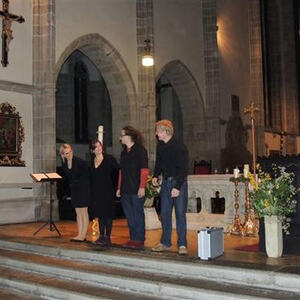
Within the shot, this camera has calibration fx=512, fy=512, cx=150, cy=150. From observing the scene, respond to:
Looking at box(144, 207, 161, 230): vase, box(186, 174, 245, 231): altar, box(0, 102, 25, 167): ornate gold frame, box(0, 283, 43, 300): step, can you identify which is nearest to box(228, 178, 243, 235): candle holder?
box(186, 174, 245, 231): altar

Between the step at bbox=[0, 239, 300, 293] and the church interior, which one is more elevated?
the church interior

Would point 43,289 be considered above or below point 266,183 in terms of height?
below

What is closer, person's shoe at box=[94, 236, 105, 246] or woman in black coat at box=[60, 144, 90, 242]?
person's shoe at box=[94, 236, 105, 246]

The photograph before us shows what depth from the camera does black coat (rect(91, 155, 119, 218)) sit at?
667 centimetres

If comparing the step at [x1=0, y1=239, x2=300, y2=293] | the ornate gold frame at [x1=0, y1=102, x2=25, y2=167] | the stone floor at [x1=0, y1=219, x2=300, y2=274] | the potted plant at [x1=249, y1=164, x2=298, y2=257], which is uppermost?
the ornate gold frame at [x1=0, y1=102, x2=25, y2=167]

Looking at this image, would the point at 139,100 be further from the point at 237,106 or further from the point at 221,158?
the point at 237,106

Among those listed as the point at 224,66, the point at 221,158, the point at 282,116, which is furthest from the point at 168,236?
the point at 282,116

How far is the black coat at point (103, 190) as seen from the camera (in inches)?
263

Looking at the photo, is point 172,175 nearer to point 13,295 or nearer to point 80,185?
point 80,185

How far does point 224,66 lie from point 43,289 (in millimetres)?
12010

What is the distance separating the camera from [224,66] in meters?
16.3

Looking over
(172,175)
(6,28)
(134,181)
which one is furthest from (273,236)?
(6,28)

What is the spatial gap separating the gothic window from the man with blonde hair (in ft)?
40.6

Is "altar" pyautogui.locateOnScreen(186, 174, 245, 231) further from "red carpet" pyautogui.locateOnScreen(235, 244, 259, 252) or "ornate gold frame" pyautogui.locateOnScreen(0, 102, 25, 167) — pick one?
"ornate gold frame" pyautogui.locateOnScreen(0, 102, 25, 167)
